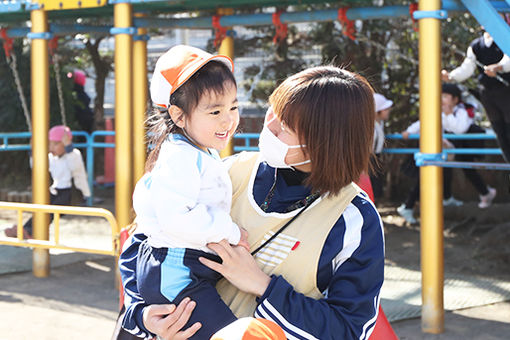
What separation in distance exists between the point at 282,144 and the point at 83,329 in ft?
10.2

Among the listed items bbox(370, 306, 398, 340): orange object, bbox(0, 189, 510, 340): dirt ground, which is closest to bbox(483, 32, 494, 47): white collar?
bbox(0, 189, 510, 340): dirt ground

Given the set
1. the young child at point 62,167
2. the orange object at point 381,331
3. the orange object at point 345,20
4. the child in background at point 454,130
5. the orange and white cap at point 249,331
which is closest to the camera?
the orange and white cap at point 249,331

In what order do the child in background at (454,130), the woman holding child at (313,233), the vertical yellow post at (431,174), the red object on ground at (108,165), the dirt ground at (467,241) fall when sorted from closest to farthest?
1. the woman holding child at (313,233)
2. the vertical yellow post at (431,174)
3. the dirt ground at (467,241)
4. the child in background at (454,130)
5. the red object on ground at (108,165)

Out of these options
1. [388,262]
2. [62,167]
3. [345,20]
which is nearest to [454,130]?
[388,262]

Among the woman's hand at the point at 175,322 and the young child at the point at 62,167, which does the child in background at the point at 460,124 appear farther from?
the woman's hand at the point at 175,322

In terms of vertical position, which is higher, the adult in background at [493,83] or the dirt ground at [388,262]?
the adult in background at [493,83]

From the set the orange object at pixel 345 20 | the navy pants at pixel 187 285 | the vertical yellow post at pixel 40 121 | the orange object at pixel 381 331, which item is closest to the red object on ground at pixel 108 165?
the vertical yellow post at pixel 40 121

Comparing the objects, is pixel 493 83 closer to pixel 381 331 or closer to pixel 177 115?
pixel 381 331

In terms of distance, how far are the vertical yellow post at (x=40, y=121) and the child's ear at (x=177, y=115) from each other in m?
3.91

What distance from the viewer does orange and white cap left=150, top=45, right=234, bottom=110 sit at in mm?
1803

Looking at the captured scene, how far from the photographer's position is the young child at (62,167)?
671 centimetres

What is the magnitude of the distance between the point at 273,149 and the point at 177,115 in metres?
0.31

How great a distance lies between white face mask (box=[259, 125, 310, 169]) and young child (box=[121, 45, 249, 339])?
0.44ft

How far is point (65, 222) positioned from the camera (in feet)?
27.3
